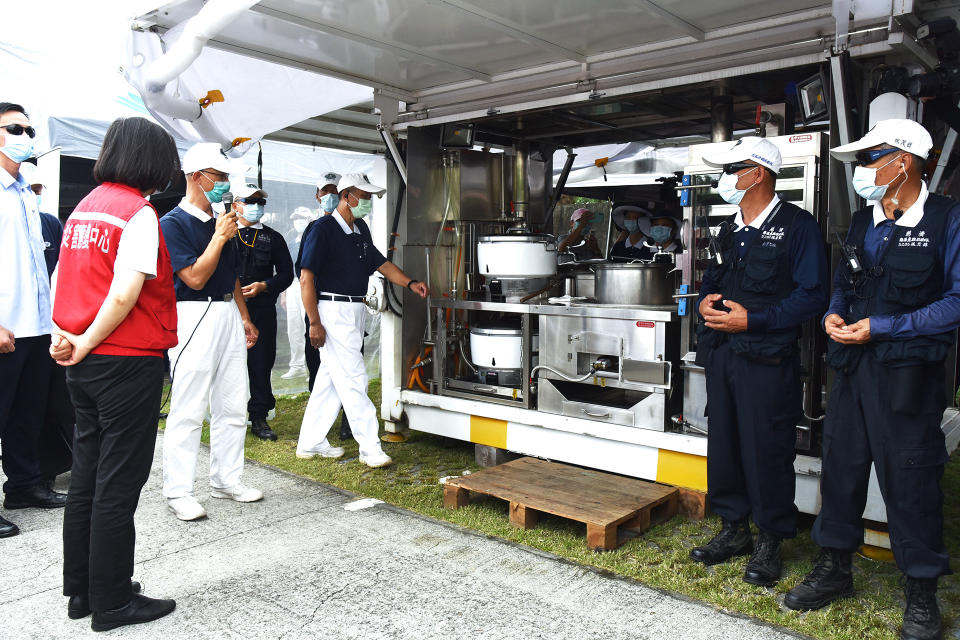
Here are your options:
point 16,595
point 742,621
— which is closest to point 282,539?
point 16,595

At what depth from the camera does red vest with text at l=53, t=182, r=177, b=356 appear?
2816mm

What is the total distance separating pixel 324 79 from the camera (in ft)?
19.8

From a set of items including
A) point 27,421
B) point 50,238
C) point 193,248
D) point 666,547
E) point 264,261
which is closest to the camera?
point 666,547

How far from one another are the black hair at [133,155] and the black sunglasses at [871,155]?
2840 millimetres

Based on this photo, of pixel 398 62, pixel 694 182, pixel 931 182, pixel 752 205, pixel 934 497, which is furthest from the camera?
pixel 398 62

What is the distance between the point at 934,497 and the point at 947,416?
1798mm

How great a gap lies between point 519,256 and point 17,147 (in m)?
3.09

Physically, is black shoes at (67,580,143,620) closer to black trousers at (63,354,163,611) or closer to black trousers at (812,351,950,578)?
black trousers at (63,354,163,611)

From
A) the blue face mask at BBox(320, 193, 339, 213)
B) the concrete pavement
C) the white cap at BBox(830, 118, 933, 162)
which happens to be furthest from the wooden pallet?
the blue face mask at BBox(320, 193, 339, 213)

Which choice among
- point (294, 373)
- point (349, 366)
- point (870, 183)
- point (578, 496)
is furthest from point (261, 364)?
point (870, 183)

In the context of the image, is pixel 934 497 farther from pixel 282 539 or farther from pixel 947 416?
pixel 282 539

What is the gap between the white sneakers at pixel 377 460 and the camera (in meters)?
5.39

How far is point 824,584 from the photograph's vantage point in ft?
10.4

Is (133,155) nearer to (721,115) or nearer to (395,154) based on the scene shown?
(395,154)
